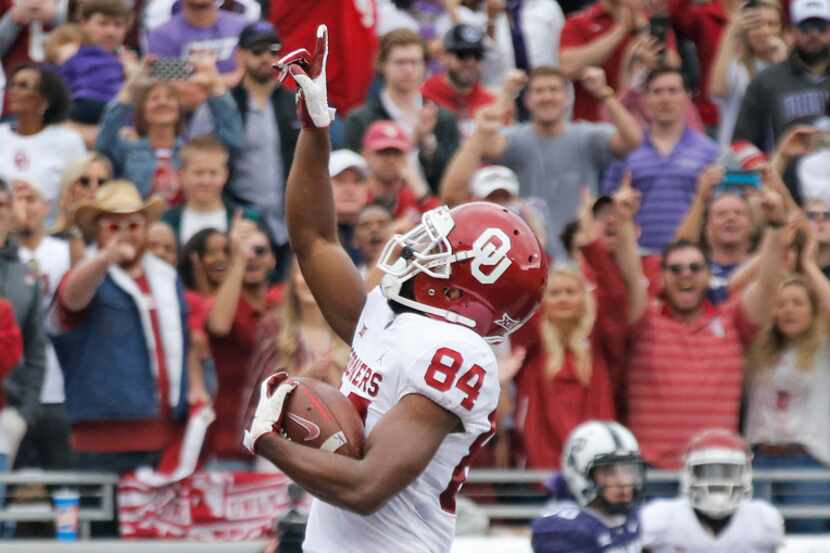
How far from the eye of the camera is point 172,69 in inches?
404

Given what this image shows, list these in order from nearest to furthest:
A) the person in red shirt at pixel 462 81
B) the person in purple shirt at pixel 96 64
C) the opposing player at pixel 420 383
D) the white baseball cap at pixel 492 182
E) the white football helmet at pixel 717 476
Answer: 1. the opposing player at pixel 420 383
2. the white football helmet at pixel 717 476
3. the white baseball cap at pixel 492 182
4. the person in red shirt at pixel 462 81
5. the person in purple shirt at pixel 96 64

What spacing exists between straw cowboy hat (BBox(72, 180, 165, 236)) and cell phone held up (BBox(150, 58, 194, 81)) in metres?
1.52

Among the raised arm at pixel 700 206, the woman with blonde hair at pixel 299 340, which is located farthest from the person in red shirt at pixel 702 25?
the woman with blonde hair at pixel 299 340

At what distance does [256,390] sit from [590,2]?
4.77 meters

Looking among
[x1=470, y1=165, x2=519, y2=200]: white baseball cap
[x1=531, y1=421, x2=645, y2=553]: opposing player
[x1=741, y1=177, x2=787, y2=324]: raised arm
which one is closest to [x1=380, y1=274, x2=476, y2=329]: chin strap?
[x1=531, y1=421, x2=645, y2=553]: opposing player

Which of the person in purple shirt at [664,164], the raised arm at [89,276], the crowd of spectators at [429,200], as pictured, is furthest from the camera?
the person in purple shirt at [664,164]

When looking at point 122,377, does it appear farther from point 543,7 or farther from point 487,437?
point 543,7

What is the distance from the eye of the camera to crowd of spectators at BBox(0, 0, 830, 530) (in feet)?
A: 27.1

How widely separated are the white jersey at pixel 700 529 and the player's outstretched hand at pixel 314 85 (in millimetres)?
3075

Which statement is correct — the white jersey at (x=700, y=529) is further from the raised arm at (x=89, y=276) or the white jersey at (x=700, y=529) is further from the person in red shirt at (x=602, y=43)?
the person in red shirt at (x=602, y=43)

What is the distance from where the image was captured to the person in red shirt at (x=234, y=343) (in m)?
8.35

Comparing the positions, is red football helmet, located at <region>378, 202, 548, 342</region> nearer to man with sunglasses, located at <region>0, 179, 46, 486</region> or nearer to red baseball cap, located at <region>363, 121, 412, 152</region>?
man with sunglasses, located at <region>0, 179, 46, 486</region>

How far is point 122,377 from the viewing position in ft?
26.7

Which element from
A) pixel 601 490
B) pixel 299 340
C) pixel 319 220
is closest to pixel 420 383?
pixel 319 220
